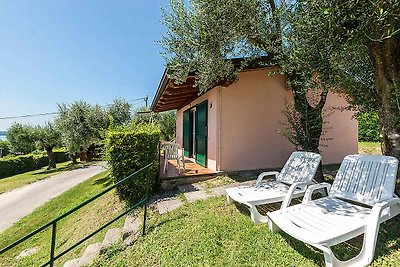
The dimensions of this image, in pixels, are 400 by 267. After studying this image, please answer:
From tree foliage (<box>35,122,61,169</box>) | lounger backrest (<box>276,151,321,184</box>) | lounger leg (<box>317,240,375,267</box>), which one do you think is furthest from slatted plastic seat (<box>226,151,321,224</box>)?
tree foliage (<box>35,122,61,169</box>)

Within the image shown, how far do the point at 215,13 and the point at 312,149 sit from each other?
3953 mm

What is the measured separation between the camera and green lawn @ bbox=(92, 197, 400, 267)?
269 cm

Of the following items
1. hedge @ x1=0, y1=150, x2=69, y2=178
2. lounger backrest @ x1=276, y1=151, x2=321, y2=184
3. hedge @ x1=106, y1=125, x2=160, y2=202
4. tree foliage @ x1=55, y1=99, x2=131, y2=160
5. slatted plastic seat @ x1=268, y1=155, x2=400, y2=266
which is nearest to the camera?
slatted plastic seat @ x1=268, y1=155, x2=400, y2=266

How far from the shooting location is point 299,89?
218 inches

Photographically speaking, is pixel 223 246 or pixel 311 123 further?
pixel 311 123

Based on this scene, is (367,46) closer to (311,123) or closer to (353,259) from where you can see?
(311,123)

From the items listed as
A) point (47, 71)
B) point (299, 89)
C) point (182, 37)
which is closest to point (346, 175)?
point (299, 89)

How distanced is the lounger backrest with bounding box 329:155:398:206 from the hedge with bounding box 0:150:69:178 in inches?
941

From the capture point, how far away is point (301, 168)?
4586 millimetres

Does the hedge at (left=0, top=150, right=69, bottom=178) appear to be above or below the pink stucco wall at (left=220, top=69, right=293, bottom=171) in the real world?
below

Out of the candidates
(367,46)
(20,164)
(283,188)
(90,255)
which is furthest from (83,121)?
(367,46)

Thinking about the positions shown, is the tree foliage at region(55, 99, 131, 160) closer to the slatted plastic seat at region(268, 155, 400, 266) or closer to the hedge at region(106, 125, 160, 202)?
the hedge at region(106, 125, 160, 202)

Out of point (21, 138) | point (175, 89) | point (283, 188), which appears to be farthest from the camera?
point (21, 138)

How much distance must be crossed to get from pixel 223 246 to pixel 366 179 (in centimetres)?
240
